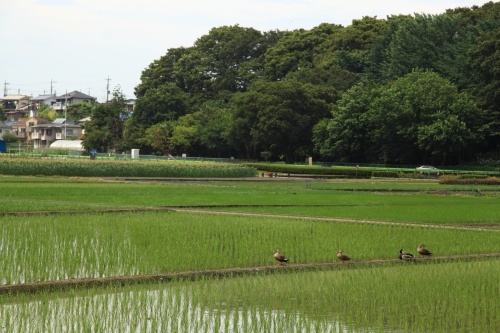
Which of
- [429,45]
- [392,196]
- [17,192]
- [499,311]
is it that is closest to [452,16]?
[429,45]

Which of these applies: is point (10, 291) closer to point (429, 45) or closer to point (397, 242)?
point (397, 242)

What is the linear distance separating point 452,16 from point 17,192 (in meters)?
60.6

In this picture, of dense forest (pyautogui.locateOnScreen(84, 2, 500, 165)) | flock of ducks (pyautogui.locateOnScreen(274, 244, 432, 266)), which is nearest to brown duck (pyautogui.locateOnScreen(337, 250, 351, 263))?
flock of ducks (pyautogui.locateOnScreen(274, 244, 432, 266))

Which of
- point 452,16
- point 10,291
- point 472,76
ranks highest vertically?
point 452,16

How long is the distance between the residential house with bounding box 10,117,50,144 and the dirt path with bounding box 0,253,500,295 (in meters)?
138

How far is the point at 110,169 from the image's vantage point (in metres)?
55.5

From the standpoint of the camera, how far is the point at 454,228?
960 inches

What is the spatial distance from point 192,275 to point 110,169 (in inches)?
1613

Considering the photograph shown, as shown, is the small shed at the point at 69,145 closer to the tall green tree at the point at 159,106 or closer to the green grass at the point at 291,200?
the tall green tree at the point at 159,106

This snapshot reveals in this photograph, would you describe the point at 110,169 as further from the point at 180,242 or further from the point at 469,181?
the point at 180,242

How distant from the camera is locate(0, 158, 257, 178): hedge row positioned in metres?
54.1

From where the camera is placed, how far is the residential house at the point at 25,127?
152 metres

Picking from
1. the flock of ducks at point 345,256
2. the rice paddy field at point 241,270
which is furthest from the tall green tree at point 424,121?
the flock of ducks at point 345,256

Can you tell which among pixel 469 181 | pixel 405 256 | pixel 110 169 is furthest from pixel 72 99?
pixel 405 256
